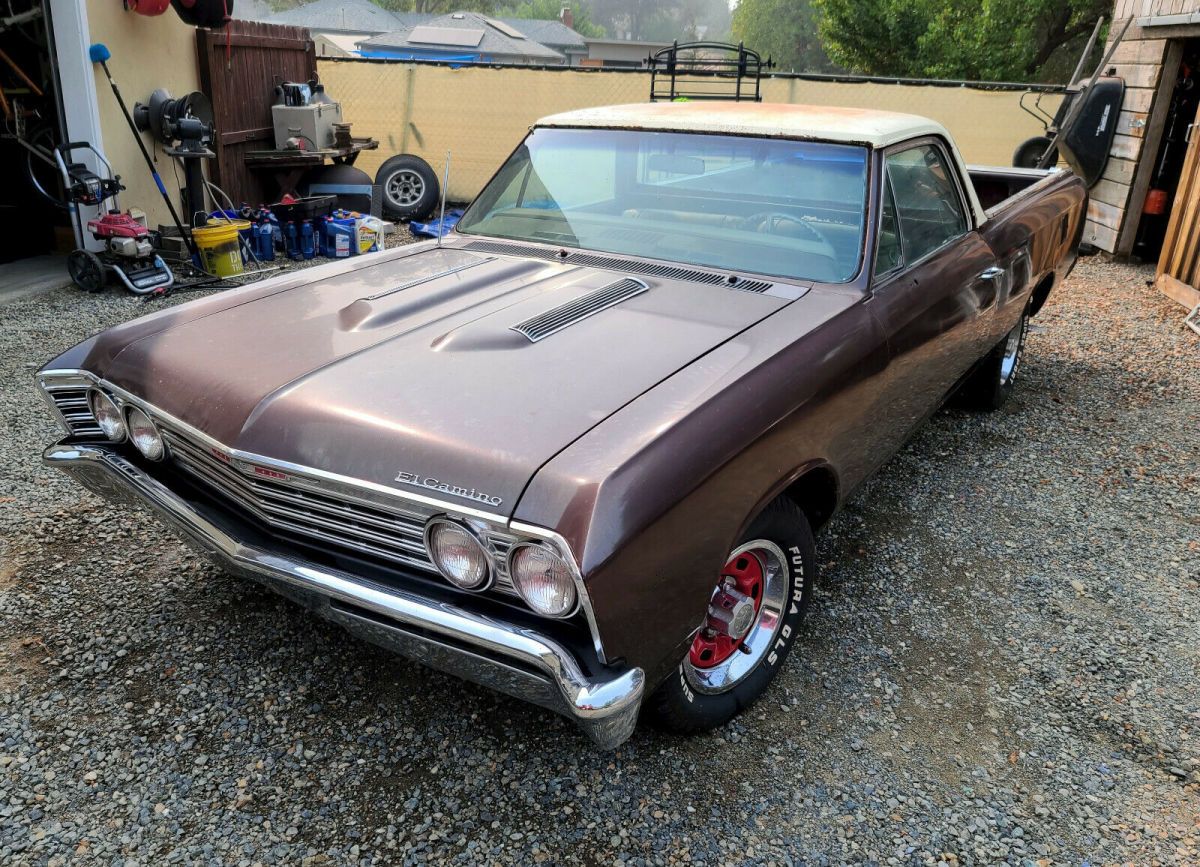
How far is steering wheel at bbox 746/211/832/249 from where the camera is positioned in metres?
3.21

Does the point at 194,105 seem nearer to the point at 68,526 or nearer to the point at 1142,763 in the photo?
the point at 68,526

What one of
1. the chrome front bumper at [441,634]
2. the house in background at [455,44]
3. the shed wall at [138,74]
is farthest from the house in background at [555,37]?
the chrome front bumper at [441,634]

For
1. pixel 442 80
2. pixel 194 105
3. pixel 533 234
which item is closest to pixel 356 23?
pixel 442 80

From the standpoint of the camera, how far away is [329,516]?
2.26 meters

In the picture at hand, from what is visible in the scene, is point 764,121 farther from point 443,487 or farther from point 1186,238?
point 1186,238

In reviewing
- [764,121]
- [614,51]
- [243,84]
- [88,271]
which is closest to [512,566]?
[764,121]

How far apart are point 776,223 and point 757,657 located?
1.58 meters

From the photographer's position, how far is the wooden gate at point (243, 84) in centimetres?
928

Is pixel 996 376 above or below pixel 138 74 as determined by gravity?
below

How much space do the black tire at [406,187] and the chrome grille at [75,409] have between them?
341 inches

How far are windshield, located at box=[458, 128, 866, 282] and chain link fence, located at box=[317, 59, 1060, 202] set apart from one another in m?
9.50

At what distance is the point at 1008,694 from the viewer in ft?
9.47

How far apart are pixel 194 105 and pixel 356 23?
36484 millimetres

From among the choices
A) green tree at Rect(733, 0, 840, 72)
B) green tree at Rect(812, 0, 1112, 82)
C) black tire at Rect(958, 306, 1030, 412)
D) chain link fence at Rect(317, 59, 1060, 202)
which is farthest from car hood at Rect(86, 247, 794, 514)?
green tree at Rect(733, 0, 840, 72)
